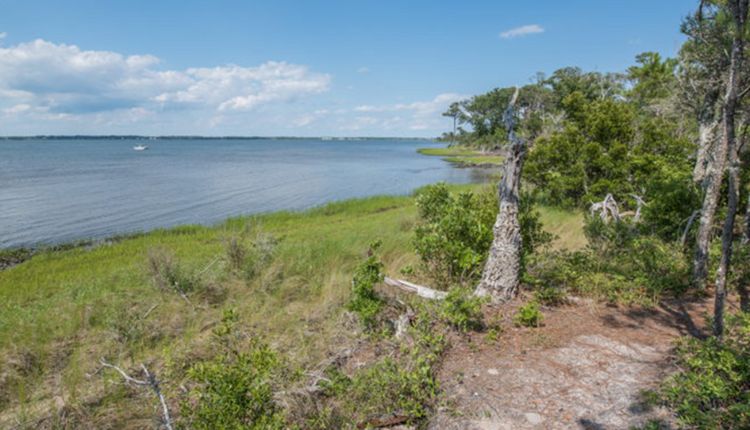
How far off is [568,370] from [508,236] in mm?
2016

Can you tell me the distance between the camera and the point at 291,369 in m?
4.12

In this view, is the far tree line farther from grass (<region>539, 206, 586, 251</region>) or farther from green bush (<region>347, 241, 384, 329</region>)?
green bush (<region>347, 241, 384, 329</region>)

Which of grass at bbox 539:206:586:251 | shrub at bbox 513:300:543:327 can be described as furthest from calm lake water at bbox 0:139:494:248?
shrub at bbox 513:300:543:327

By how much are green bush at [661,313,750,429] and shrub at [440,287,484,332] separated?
195 centimetres

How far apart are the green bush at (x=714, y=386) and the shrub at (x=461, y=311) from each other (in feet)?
6.38

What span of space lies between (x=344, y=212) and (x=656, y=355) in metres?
17.4

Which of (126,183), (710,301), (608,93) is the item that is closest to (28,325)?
(710,301)

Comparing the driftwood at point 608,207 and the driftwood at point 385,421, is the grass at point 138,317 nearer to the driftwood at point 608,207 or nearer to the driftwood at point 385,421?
the driftwood at point 608,207

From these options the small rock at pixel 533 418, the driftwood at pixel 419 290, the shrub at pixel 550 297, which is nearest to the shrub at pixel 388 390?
the small rock at pixel 533 418

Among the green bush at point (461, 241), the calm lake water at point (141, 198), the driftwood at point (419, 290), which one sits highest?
the green bush at point (461, 241)

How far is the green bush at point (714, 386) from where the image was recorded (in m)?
2.88

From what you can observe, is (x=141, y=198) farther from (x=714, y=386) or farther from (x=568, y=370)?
(x=714, y=386)

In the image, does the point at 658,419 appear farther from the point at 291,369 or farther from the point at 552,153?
the point at 552,153

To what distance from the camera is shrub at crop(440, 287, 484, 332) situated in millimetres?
4742
